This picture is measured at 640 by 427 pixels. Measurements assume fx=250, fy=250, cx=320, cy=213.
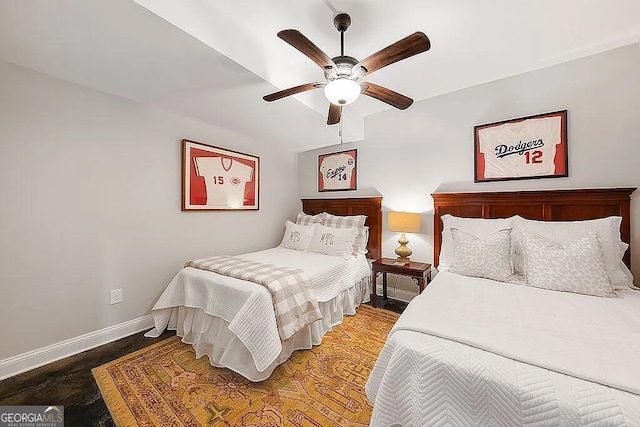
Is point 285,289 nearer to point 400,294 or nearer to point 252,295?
point 252,295

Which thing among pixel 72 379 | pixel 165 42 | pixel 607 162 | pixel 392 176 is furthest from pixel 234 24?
pixel 607 162

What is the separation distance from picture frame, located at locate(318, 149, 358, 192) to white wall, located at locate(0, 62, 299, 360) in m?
1.79

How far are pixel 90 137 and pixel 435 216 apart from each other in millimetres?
3445

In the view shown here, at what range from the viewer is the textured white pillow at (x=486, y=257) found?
200cm

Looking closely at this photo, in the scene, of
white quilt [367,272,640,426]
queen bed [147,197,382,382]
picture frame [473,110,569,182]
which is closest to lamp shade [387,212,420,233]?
queen bed [147,197,382,382]

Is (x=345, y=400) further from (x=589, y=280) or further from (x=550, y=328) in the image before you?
(x=589, y=280)

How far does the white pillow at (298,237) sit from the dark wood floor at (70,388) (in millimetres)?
1909

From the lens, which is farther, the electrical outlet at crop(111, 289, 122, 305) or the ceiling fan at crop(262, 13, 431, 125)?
the electrical outlet at crop(111, 289, 122, 305)

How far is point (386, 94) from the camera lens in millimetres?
1901

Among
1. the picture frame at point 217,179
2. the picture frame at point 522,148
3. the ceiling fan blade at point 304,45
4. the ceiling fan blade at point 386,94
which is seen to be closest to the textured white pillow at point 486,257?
the picture frame at point 522,148

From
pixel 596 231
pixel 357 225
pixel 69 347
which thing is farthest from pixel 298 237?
pixel 596 231

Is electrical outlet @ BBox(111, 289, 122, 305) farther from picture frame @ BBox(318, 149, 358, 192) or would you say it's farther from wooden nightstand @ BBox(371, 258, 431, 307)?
picture frame @ BBox(318, 149, 358, 192)

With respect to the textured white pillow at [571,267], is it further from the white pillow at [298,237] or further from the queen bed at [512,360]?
the white pillow at [298,237]

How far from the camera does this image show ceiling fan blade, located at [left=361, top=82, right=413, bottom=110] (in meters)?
1.84
